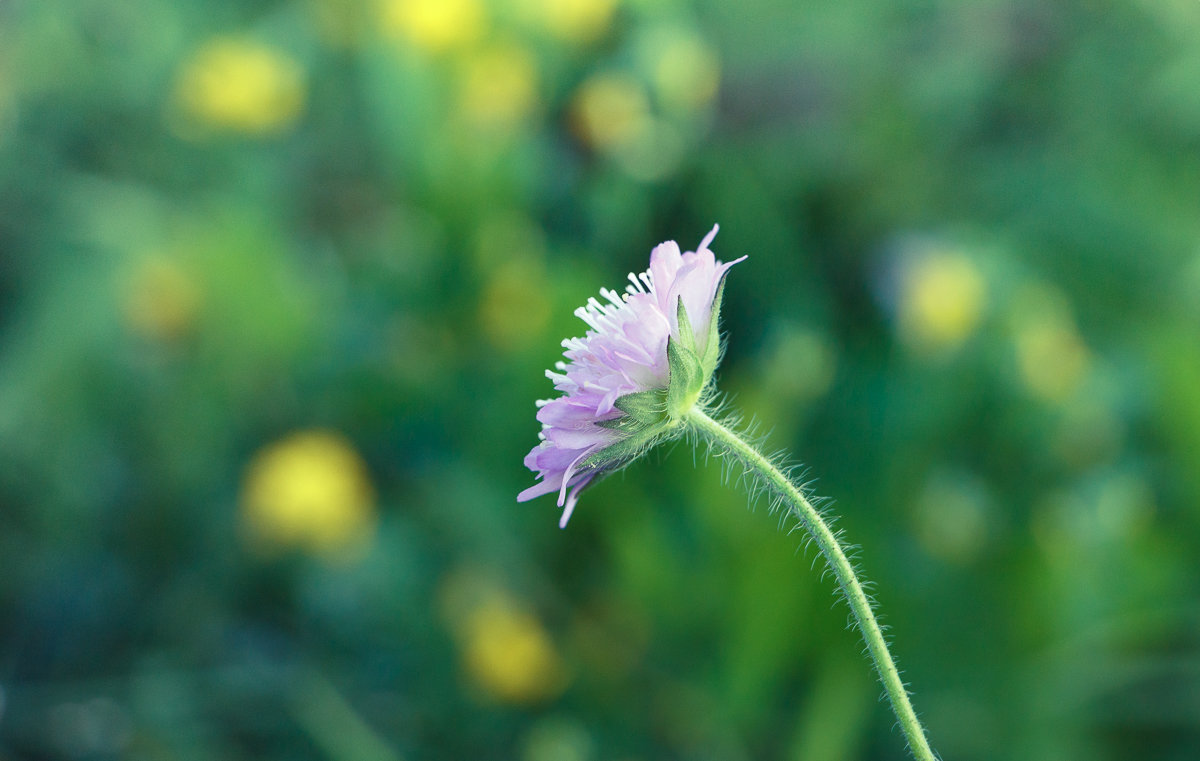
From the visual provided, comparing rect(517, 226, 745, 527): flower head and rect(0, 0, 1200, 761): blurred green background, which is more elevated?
rect(0, 0, 1200, 761): blurred green background

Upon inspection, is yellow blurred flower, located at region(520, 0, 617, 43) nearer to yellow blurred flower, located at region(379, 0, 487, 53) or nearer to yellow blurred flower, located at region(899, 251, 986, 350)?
yellow blurred flower, located at region(379, 0, 487, 53)

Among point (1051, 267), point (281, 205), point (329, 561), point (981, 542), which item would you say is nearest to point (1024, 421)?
point (981, 542)

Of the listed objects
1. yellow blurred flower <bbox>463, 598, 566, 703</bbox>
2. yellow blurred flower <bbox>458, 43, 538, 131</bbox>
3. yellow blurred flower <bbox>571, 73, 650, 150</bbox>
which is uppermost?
yellow blurred flower <bbox>458, 43, 538, 131</bbox>

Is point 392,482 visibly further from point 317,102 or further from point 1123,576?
point 1123,576

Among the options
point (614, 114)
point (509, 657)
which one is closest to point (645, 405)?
point (509, 657)

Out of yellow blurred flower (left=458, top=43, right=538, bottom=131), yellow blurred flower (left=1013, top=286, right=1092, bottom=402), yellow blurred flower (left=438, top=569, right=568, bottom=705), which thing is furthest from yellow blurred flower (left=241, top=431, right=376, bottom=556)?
yellow blurred flower (left=1013, top=286, right=1092, bottom=402)

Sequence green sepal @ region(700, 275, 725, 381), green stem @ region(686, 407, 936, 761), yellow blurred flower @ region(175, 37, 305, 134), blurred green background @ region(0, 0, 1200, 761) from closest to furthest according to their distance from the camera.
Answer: green stem @ region(686, 407, 936, 761) → green sepal @ region(700, 275, 725, 381) → blurred green background @ region(0, 0, 1200, 761) → yellow blurred flower @ region(175, 37, 305, 134)
